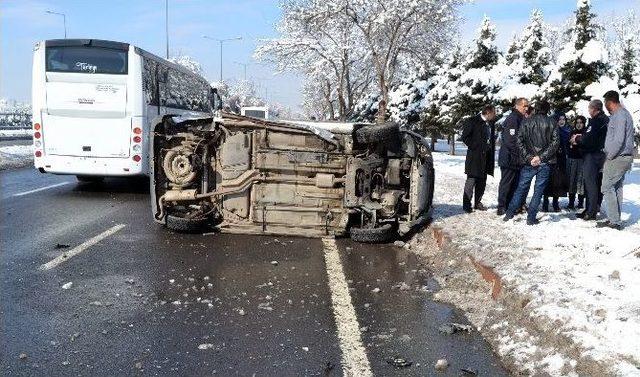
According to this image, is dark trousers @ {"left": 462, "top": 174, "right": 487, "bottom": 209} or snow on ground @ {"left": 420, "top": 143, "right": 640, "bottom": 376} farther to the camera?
dark trousers @ {"left": 462, "top": 174, "right": 487, "bottom": 209}

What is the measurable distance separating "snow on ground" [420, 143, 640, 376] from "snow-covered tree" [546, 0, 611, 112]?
464 inches

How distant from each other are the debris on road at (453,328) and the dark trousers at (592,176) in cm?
494

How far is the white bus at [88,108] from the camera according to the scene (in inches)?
435

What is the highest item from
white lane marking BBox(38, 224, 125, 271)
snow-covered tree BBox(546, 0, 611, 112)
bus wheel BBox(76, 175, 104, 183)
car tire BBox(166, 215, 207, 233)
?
snow-covered tree BBox(546, 0, 611, 112)

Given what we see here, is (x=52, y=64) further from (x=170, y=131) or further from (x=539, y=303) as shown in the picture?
(x=539, y=303)

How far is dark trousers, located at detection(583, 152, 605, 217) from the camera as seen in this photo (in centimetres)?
838

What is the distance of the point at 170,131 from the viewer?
25.9 feet

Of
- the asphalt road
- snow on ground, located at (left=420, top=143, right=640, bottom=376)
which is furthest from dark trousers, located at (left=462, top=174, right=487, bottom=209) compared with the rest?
the asphalt road

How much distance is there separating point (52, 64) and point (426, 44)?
22982mm

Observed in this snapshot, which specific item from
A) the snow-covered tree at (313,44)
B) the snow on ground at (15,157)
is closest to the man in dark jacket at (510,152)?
the snow on ground at (15,157)

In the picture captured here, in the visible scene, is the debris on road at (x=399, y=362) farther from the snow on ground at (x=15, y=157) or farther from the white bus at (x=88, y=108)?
the snow on ground at (x=15, y=157)

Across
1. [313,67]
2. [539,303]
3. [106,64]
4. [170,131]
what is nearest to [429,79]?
[313,67]

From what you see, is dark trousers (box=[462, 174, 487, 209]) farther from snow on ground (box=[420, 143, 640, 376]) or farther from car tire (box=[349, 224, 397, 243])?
car tire (box=[349, 224, 397, 243])

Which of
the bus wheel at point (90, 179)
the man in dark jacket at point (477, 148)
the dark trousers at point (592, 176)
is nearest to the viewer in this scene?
the dark trousers at point (592, 176)
